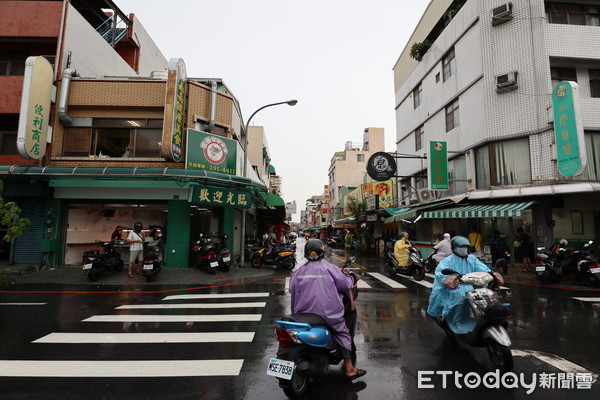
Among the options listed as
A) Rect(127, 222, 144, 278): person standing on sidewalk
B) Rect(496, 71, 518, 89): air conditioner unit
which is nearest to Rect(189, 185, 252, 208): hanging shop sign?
Rect(127, 222, 144, 278): person standing on sidewalk

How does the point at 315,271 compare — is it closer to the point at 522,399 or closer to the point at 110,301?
the point at 522,399

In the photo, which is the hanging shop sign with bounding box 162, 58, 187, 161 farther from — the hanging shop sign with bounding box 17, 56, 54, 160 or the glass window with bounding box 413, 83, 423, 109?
the glass window with bounding box 413, 83, 423, 109

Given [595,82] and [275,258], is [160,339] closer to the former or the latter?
[275,258]

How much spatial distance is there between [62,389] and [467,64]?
61.0ft

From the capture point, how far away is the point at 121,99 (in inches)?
515

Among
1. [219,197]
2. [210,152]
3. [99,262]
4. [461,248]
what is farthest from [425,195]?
[99,262]

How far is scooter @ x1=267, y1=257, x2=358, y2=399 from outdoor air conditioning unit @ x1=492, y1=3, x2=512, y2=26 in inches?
648

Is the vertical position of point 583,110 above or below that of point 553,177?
above

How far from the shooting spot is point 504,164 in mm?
13469

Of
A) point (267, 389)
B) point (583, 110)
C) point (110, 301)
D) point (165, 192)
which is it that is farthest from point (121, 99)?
point (583, 110)

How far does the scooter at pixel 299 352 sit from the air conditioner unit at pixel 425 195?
1614 centimetres

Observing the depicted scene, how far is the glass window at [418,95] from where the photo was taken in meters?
20.5

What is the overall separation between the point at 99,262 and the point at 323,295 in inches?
390
